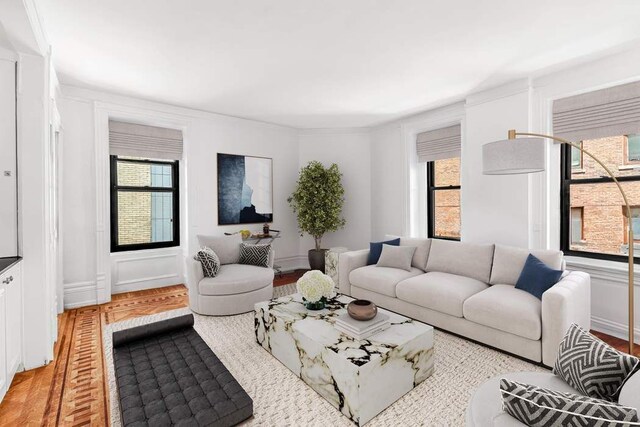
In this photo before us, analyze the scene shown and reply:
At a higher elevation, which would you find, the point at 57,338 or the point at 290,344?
the point at 290,344

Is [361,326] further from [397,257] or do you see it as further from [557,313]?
[397,257]

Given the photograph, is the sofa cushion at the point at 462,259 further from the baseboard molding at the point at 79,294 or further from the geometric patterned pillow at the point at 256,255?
the baseboard molding at the point at 79,294

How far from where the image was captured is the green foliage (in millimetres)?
5301

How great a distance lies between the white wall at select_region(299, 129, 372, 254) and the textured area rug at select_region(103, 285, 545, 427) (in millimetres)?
2907

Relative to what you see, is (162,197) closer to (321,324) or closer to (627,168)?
(321,324)

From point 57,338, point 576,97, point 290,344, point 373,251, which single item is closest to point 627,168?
point 576,97

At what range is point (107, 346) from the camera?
9.35ft

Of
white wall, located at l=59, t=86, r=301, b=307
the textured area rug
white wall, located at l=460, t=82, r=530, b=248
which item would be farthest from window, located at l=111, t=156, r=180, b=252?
white wall, located at l=460, t=82, r=530, b=248

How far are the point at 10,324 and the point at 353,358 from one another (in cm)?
233

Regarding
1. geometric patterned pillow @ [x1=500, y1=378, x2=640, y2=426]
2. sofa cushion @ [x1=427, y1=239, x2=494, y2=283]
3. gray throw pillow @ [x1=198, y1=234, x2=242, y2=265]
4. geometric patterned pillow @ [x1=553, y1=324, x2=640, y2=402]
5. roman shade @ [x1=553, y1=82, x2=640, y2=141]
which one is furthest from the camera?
gray throw pillow @ [x1=198, y1=234, x2=242, y2=265]

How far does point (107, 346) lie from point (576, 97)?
5.18 meters

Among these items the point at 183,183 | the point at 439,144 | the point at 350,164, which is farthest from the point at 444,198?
the point at 183,183

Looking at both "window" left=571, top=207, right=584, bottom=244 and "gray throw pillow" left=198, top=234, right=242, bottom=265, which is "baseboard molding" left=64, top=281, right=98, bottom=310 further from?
"window" left=571, top=207, right=584, bottom=244

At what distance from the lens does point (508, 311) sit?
2.57 meters
